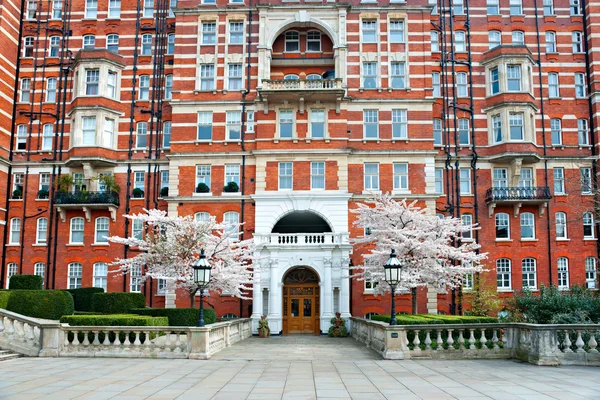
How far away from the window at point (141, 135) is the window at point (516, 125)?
25010 millimetres

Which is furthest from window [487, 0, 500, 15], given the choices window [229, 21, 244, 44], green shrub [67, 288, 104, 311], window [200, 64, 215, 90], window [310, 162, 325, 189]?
green shrub [67, 288, 104, 311]

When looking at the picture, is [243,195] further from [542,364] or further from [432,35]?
[542,364]

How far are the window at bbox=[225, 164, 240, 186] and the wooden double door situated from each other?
7.76 meters

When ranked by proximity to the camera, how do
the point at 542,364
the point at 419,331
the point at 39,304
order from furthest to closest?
the point at 39,304 < the point at 419,331 < the point at 542,364

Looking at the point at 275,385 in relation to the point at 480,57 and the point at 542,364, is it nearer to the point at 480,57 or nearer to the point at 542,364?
the point at 542,364

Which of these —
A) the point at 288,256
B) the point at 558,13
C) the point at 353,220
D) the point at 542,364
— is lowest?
the point at 542,364

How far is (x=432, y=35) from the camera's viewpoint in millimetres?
42562

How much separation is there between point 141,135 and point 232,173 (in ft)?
25.2

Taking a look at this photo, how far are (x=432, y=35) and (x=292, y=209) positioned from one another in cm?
1679

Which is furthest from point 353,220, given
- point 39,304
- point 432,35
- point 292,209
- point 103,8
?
point 103,8

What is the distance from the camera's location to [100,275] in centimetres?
3962

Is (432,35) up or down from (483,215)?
up

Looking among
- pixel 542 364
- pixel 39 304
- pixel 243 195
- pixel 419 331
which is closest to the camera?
pixel 542 364

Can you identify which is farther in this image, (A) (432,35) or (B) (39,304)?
(A) (432,35)
